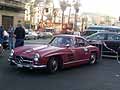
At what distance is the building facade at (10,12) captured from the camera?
4884 centimetres

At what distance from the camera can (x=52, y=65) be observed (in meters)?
11.1

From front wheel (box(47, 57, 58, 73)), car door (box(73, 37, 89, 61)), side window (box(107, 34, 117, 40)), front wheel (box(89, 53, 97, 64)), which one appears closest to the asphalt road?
front wheel (box(47, 57, 58, 73))

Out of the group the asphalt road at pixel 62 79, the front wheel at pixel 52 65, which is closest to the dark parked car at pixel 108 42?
the asphalt road at pixel 62 79

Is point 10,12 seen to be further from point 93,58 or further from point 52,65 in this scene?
point 52,65

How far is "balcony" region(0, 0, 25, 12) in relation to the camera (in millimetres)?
48469

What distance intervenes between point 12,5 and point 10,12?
1.33 m

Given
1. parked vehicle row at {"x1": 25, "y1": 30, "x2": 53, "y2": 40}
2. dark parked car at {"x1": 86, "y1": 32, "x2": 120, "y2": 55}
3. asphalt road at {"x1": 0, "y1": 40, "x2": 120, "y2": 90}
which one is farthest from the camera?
parked vehicle row at {"x1": 25, "y1": 30, "x2": 53, "y2": 40}

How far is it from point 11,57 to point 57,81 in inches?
Result: 91.2

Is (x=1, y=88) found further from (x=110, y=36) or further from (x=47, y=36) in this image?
(x=47, y=36)

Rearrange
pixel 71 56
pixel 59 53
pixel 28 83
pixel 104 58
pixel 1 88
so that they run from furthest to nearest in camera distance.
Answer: pixel 104 58 → pixel 71 56 → pixel 59 53 → pixel 28 83 → pixel 1 88

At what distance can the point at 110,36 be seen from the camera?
59.8 feet

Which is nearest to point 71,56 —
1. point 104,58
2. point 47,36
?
point 104,58

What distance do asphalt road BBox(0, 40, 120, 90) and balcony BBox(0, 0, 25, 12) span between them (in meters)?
36.9

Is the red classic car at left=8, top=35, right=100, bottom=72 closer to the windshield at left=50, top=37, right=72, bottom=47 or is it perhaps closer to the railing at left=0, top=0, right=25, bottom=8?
the windshield at left=50, top=37, right=72, bottom=47
